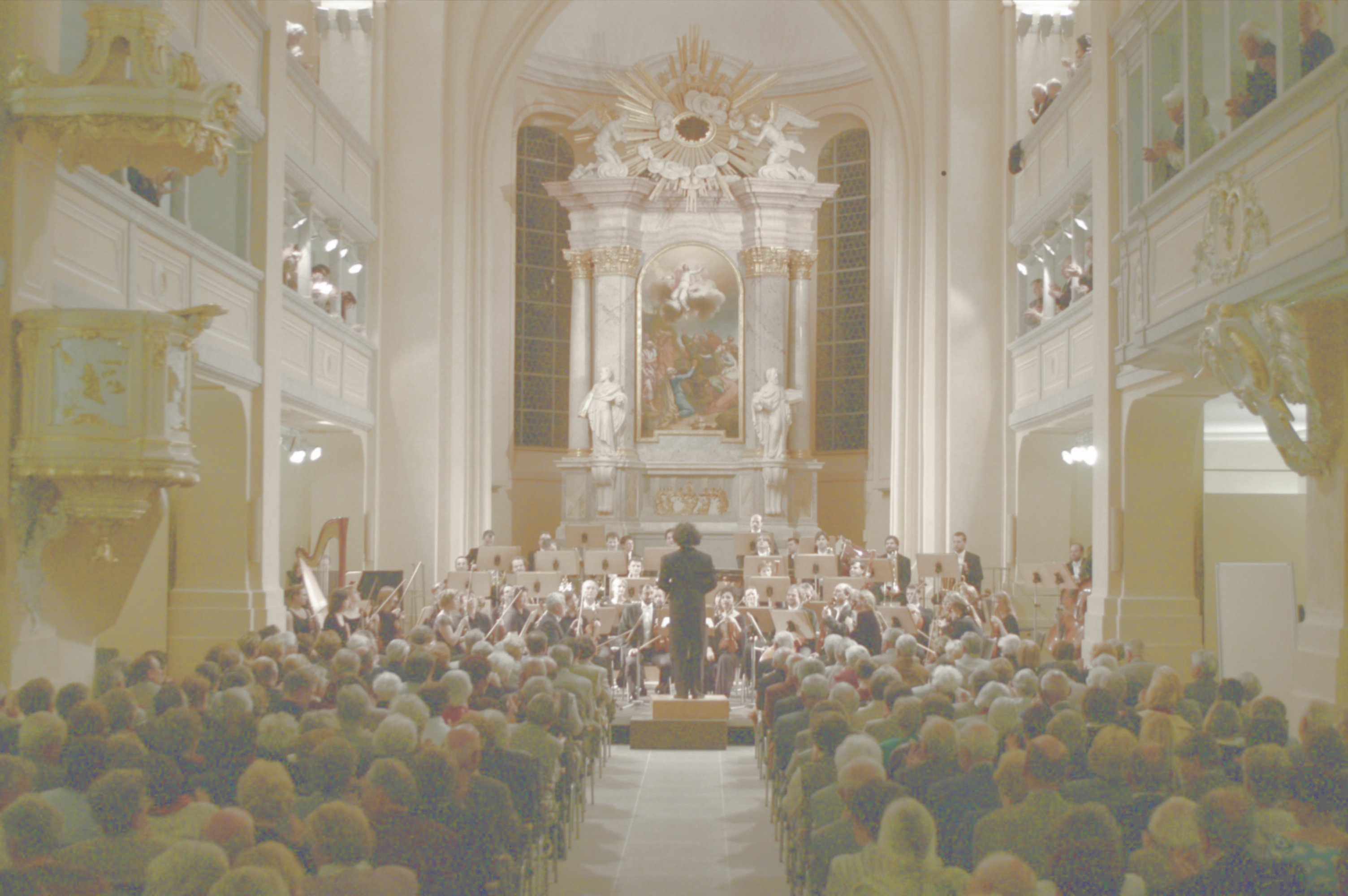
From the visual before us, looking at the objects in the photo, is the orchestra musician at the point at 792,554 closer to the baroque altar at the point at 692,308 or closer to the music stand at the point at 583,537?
the music stand at the point at 583,537

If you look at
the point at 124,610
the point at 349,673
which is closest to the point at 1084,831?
the point at 349,673

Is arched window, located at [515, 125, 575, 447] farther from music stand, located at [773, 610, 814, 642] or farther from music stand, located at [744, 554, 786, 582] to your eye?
music stand, located at [773, 610, 814, 642]

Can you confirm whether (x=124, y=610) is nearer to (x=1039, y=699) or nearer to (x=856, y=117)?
(x=1039, y=699)

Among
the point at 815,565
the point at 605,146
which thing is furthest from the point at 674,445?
the point at 815,565

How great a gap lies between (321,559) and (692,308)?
955cm

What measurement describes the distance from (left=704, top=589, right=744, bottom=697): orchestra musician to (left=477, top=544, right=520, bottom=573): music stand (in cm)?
504

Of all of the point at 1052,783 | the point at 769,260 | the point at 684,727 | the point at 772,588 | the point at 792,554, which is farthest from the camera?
the point at 769,260

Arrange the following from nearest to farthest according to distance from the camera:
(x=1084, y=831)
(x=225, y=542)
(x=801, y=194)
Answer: (x=1084, y=831) < (x=225, y=542) < (x=801, y=194)

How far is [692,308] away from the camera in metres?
25.8

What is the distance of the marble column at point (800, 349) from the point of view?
83.1ft

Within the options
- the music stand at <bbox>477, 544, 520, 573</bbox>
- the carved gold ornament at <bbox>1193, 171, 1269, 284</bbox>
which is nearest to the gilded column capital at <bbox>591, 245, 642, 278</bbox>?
the music stand at <bbox>477, 544, 520, 573</bbox>

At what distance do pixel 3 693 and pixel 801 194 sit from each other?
20.0 m

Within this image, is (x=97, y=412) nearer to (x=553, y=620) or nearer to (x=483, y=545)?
(x=553, y=620)

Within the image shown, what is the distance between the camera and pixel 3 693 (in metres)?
7.07
